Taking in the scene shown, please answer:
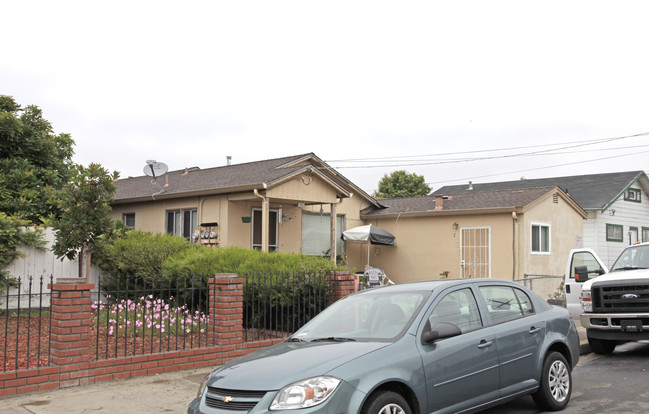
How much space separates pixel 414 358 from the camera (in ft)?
15.9

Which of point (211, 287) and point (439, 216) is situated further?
point (439, 216)

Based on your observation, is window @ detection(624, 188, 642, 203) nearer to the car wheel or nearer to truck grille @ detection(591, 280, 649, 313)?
truck grille @ detection(591, 280, 649, 313)

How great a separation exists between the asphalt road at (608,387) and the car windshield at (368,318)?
179 centimetres

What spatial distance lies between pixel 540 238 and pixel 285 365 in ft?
52.8

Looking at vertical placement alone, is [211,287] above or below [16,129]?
below

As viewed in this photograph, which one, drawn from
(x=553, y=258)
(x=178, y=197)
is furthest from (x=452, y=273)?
(x=178, y=197)

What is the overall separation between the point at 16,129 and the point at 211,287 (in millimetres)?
7604

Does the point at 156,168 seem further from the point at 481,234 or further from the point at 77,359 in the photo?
the point at 77,359

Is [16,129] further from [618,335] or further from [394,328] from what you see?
[618,335]

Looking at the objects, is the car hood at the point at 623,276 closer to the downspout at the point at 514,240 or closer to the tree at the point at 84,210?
the downspout at the point at 514,240

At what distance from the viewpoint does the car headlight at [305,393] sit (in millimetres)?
4250

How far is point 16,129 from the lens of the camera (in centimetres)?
1329

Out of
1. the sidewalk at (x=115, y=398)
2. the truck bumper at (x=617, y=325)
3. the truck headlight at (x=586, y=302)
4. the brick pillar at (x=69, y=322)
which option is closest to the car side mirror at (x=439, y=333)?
the sidewalk at (x=115, y=398)

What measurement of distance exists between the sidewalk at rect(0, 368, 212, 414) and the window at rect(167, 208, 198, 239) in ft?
33.8
